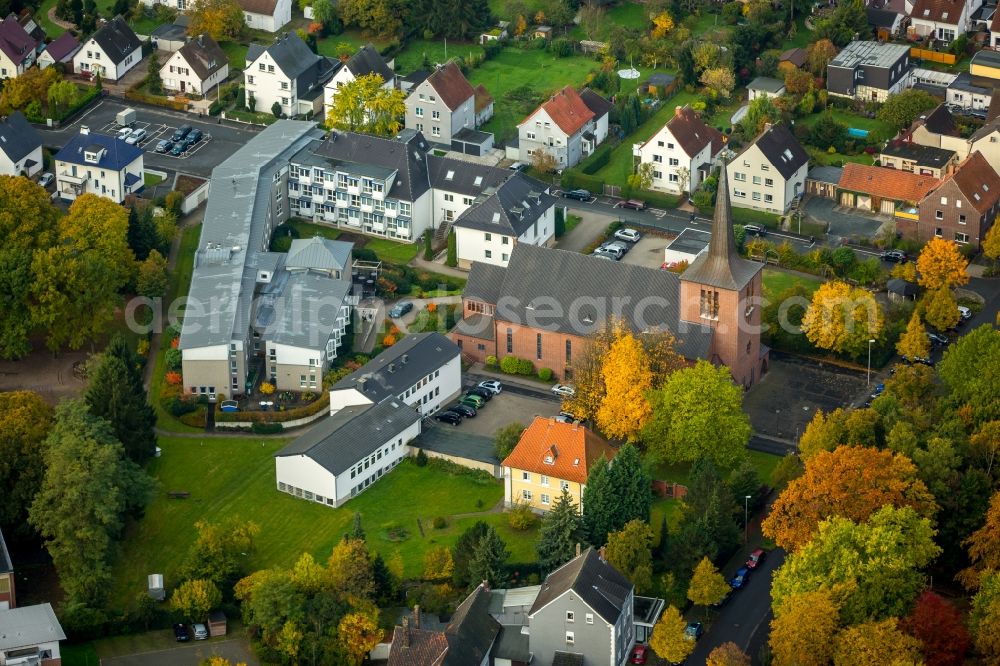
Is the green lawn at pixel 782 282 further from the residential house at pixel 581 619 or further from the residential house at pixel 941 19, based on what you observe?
the residential house at pixel 941 19

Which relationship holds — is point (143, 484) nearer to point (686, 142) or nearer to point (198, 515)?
point (198, 515)

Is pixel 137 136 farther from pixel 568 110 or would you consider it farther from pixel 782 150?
pixel 782 150

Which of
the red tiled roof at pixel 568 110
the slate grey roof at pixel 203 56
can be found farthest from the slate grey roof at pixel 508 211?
the slate grey roof at pixel 203 56

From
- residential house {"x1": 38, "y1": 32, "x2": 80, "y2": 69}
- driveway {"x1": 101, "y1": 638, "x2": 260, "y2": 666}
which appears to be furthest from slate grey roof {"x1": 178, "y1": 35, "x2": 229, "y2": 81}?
driveway {"x1": 101, "y1": 638, "x2": 260, "y2": 666}

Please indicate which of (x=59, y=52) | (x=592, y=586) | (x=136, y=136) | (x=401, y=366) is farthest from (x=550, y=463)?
(x=59, y=52)

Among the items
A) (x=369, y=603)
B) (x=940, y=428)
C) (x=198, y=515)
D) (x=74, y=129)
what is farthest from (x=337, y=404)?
(x=74, y=129)

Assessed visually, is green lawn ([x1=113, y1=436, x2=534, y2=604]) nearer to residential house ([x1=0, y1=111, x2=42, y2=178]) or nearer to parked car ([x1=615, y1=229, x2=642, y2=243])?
parked car ([x1=615, y1=229, x2=642, y2=243])
